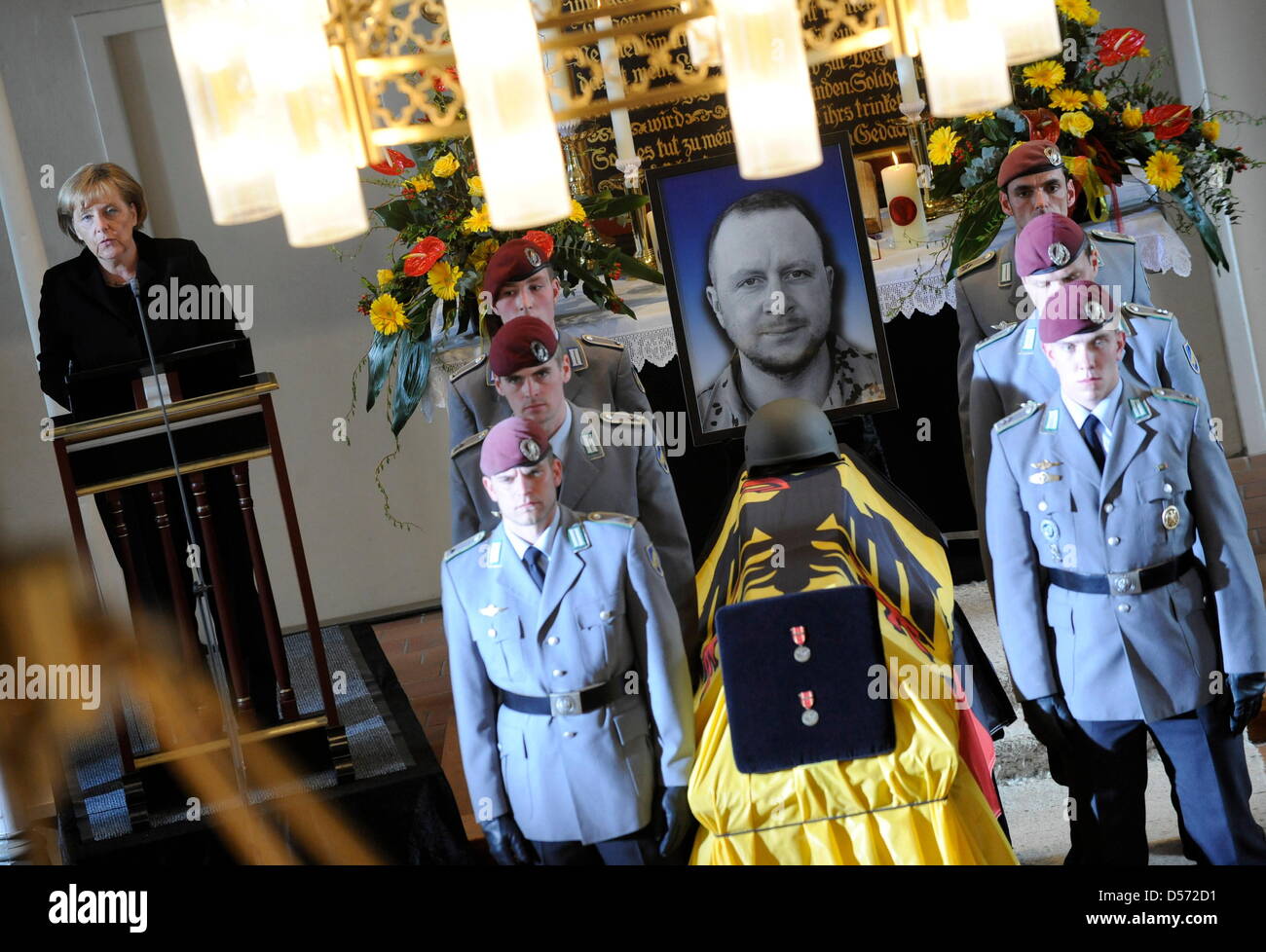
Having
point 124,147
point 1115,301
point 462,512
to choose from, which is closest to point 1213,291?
point 1115,301

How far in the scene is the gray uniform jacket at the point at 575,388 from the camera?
285 cm

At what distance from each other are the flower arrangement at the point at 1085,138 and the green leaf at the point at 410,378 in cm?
134

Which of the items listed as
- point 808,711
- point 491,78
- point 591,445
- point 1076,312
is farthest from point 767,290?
point 491,78

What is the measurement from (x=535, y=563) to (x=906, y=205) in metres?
2.02

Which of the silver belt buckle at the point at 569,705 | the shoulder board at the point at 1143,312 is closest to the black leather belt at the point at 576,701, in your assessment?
the silver belt buckle at the point at 569,705

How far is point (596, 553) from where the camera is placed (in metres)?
2.27

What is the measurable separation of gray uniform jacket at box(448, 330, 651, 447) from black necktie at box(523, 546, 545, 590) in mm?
616

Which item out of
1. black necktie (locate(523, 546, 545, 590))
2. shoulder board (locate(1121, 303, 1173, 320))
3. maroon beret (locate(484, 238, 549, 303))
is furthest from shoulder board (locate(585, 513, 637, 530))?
shoulder board (locate(1121, 303, 1173, 320))

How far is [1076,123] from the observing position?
3006 millimetres

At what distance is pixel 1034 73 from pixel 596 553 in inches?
65.7

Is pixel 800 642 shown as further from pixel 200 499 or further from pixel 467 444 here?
pixel 200 499

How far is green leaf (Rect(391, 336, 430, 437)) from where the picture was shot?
3.35 meters

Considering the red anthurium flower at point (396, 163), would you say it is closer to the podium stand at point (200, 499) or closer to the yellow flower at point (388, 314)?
the yellow flower at point (388, 314)
